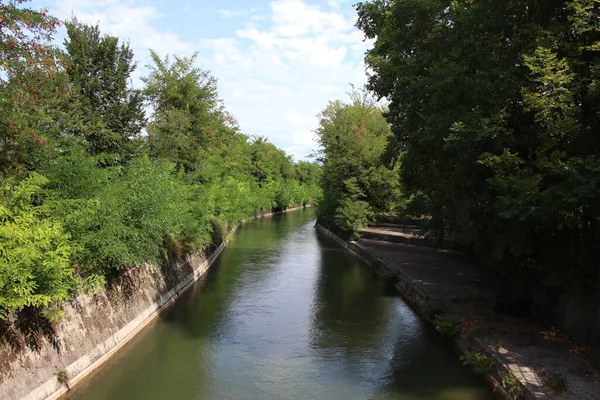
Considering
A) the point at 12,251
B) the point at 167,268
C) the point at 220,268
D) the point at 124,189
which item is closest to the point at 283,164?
the point at 220,268

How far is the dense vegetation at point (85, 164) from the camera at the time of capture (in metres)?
8.84

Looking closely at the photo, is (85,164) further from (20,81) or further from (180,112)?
(180,112)

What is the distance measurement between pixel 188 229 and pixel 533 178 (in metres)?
15.1

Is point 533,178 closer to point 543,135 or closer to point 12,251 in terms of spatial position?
point 543,135

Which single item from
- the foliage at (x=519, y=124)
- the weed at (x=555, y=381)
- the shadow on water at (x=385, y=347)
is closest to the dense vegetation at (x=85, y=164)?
the shadow on water at (x=385, y=347)

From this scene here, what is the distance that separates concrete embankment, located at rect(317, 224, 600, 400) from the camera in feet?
31.8

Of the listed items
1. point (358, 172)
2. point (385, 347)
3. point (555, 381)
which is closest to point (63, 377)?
point (385, 347)

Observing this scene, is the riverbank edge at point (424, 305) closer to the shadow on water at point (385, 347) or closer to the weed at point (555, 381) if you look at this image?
the shadow on water at point (385, 347)

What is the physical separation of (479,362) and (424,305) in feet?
19.3

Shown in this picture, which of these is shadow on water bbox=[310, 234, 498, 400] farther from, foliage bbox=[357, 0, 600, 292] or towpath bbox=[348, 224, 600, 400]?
foliage bbox=[357, 0, 600, 292]

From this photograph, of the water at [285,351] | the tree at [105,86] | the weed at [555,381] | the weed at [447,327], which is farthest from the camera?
the tree at [105,86]

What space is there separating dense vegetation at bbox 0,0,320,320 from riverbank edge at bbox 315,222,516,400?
9921 millimetres

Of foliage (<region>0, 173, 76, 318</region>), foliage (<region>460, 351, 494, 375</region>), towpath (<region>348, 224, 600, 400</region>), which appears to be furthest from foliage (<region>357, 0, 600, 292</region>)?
foliage (<region>0, 173, 76, 318</region>)

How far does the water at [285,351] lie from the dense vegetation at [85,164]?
2624mm
